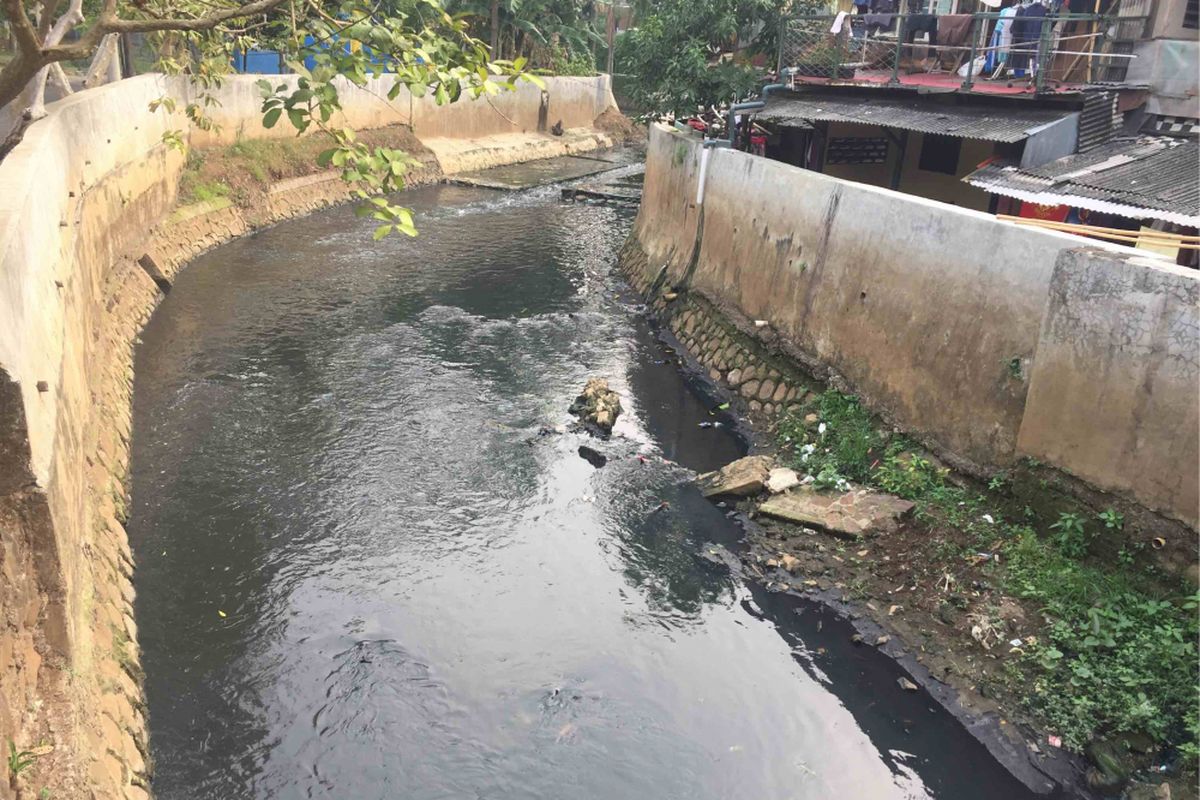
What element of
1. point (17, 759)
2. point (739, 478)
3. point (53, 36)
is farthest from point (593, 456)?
point (17, 759)

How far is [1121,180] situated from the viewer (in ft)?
32.1

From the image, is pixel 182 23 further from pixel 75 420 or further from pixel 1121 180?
pixel 1121 180

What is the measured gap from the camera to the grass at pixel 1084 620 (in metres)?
5.73

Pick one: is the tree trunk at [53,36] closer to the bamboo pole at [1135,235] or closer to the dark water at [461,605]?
the dark water at [461,605]

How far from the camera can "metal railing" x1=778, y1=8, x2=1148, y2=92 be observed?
37.0 ft

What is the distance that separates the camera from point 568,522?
29.0ft

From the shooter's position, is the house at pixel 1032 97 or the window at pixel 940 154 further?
the window at pixel 940 154

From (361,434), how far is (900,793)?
6681mm

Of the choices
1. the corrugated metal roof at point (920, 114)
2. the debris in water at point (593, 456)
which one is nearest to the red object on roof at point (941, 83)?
the corrugated metal roof at point (920, 114)

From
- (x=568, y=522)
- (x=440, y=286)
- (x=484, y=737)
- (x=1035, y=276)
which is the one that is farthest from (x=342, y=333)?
(x=1035, y=276)

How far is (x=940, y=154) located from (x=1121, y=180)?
4.88 meters

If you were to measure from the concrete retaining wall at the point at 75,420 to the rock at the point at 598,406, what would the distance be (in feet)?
16.2

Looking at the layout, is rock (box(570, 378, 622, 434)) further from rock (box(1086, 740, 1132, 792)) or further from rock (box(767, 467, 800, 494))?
rock (box(1086, 740, 1132, 792))

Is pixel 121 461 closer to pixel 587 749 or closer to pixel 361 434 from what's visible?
pixel 361 434
